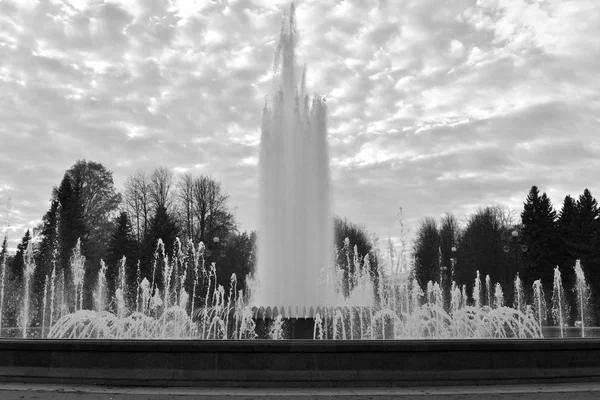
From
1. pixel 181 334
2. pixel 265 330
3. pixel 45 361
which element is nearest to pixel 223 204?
pixel 181 334

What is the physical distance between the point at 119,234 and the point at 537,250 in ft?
127

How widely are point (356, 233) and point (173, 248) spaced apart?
120ft

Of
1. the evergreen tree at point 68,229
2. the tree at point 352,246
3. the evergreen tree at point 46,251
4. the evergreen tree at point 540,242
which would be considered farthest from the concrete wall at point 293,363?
the tree at point 352,246

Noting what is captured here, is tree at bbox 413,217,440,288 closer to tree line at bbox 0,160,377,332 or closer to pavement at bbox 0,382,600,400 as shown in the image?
tree line at bbox 0,160,377,332

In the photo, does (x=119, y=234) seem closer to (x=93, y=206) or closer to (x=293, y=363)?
(x=93, y=206)

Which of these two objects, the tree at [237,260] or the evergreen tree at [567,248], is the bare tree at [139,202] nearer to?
the tree at [237,260]

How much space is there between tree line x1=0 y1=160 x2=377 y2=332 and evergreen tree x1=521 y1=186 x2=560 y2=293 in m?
17.5

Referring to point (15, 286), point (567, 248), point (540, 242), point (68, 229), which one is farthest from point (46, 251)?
point (567, 248)

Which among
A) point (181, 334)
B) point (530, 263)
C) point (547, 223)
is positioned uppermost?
point (547, 223)

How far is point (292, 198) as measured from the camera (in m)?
22.7

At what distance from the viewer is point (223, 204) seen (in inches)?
2400

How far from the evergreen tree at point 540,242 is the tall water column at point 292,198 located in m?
36.6

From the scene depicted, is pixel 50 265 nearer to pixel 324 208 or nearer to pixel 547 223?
pixel 324 208

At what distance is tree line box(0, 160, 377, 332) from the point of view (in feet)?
162
